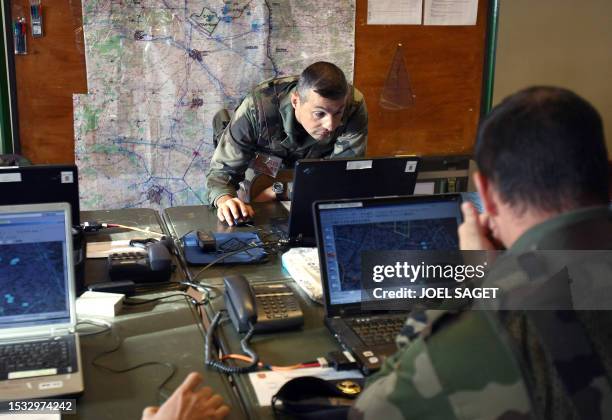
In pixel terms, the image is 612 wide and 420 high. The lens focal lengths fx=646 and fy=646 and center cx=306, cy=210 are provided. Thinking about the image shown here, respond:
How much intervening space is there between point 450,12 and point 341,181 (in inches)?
86.7

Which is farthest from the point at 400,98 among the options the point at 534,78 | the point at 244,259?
the point at 244,259

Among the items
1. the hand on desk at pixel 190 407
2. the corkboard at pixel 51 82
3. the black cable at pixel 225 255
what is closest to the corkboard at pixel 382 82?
the corkboard at pixel 51 82

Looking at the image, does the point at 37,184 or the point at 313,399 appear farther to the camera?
the point at 37,184

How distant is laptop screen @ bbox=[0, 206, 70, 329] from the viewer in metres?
1.38

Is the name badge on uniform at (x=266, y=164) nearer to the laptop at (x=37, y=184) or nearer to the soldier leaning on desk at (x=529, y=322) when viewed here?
the laptop at (x=37, y=184)

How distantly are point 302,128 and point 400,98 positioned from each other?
1134mm

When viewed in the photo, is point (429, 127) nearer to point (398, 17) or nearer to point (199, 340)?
point (398, 17)

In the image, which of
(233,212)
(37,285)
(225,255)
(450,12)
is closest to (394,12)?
(450,12)

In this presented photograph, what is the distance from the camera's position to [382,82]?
3.75 meters

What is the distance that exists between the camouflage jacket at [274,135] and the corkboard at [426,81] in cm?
86

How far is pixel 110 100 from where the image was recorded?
3361 mm

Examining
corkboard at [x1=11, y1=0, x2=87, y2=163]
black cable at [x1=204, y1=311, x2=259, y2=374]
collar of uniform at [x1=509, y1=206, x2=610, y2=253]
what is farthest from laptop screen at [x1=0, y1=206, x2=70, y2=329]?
corkboard at [x1=11, y1=0, x2=87, y2=163]

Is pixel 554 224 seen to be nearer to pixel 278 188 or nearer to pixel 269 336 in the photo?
pixel 269 336

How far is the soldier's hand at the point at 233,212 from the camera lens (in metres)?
2.39
